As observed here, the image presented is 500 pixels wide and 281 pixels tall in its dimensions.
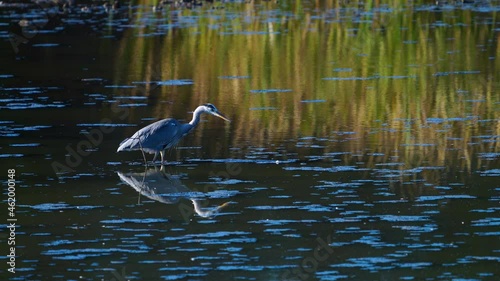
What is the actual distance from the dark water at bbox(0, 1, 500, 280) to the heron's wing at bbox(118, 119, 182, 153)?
0.23 meters

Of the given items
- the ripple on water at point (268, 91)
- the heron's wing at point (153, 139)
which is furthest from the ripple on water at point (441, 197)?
the ripple on water at point (268, 91)

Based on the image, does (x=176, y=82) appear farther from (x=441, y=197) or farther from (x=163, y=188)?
(x=441, y=197)

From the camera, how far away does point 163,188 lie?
1161 cm

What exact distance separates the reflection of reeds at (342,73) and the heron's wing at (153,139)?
1.06m

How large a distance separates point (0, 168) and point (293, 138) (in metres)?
3.61

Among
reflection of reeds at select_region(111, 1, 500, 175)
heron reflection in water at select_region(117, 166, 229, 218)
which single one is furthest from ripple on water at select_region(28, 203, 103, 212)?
Result: reflection of reeds at select_region(111, 1, 500, 175)

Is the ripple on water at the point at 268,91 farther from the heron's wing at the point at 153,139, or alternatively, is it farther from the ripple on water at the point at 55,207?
the ripple on water at the point at 55,207

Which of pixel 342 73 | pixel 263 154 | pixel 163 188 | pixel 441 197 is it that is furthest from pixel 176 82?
pixel 441 197

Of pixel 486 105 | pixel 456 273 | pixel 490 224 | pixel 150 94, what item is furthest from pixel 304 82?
pixel 456 273

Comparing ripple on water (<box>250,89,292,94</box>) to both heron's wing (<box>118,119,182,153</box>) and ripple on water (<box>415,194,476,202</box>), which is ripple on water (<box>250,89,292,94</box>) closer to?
heron's wing (<box>118,119,182,153</box>)

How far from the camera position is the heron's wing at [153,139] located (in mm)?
12961

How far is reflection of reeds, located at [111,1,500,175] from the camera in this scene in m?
14.0

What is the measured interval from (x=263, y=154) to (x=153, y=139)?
4.21ft

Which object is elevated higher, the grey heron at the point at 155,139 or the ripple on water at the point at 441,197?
the grey heron at the point at 155,139
